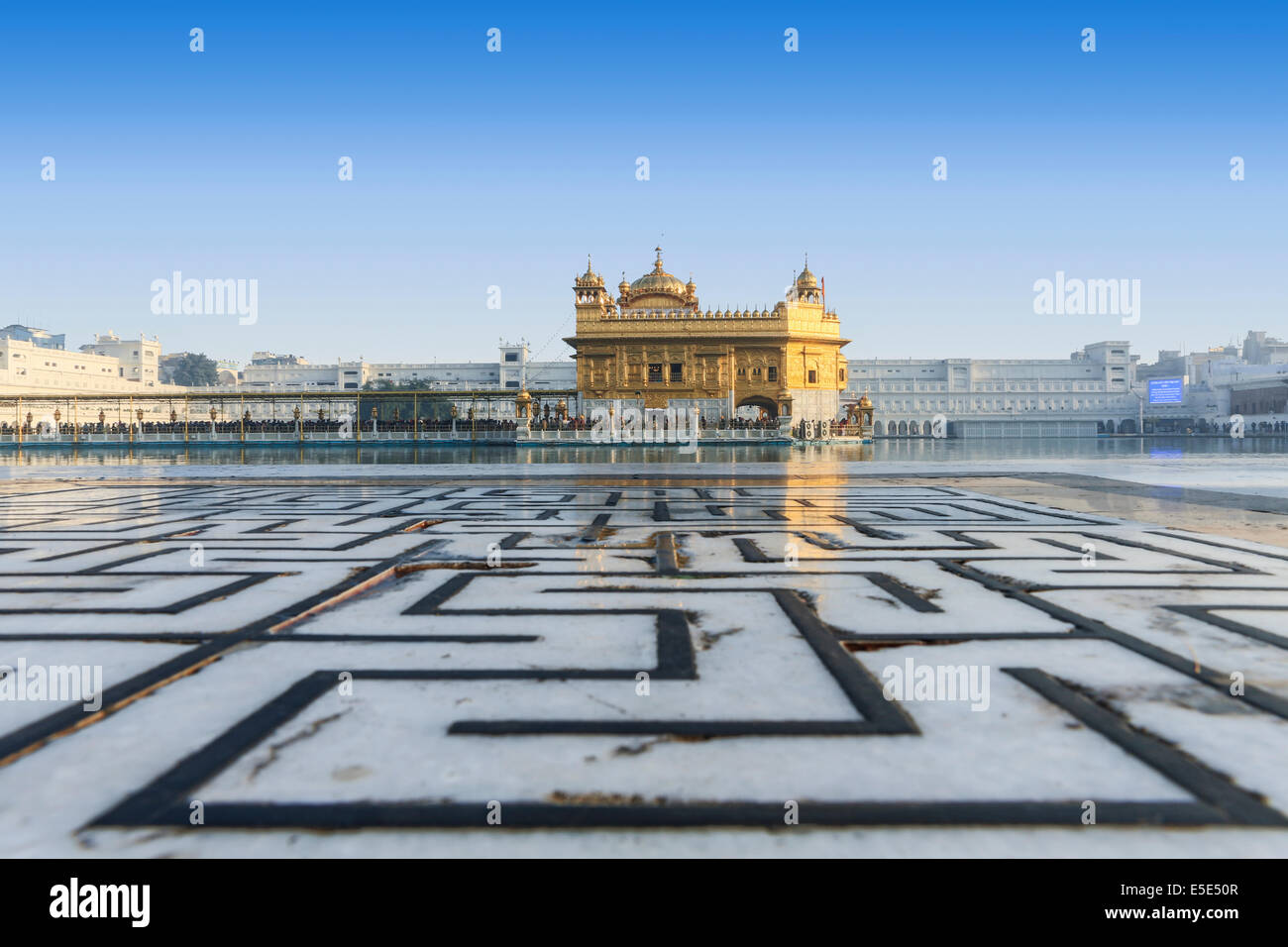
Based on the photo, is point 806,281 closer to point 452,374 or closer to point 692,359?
point 692,359

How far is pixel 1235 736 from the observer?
86.8 inches

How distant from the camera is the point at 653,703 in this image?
8.20 feet

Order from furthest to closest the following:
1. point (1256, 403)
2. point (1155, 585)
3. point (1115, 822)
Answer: point (1256, 403)
point (1155, 585)
point (1115, 822)

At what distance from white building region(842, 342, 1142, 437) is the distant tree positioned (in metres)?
76.3

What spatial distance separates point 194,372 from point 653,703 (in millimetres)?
107450

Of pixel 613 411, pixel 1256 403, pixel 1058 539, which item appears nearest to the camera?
pixel 1058 539

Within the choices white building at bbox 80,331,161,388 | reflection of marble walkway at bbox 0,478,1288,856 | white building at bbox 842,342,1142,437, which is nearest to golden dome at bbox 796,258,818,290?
white building at bbox 842,342,1142,437

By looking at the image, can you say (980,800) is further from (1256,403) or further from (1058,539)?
(1256,403)

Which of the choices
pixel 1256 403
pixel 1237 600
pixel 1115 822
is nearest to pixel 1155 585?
pixel 1237 600

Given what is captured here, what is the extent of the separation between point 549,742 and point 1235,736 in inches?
78.2

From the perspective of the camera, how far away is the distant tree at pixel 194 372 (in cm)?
9362

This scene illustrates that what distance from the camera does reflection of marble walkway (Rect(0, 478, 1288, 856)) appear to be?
68.4 inches
